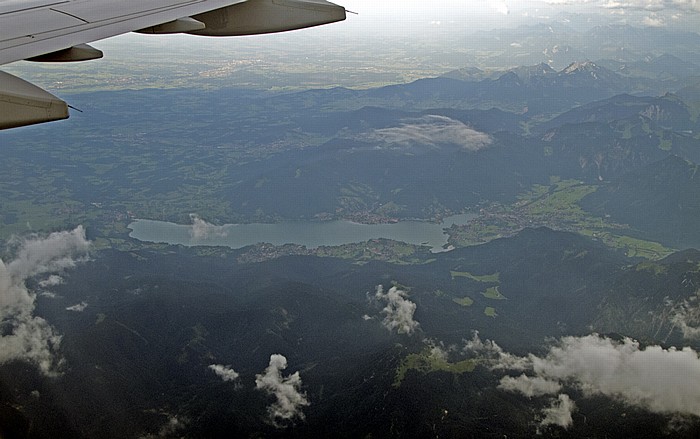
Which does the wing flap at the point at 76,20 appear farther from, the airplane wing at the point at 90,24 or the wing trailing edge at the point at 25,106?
the wing trailing edge at the point at 25,106

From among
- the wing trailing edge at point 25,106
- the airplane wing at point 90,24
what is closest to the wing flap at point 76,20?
the airplane wing at point 90,24

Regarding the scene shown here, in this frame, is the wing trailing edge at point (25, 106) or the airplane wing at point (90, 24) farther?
the airplane wing at point (90, 24)

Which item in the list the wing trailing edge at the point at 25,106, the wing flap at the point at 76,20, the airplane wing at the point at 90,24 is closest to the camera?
the wing trailing edge at the point at 25,106

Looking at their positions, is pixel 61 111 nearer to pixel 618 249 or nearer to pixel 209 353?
pixel 209 353

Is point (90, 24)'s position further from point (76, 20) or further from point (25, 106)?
point (25, 106)

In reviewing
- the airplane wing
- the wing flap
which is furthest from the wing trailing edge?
the wing flap

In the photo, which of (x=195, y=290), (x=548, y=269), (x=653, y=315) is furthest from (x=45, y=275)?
(x=653, y=315)

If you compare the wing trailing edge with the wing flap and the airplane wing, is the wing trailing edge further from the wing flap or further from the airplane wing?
the wing flap

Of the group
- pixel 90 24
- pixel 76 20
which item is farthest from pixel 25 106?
pixel 76 20
